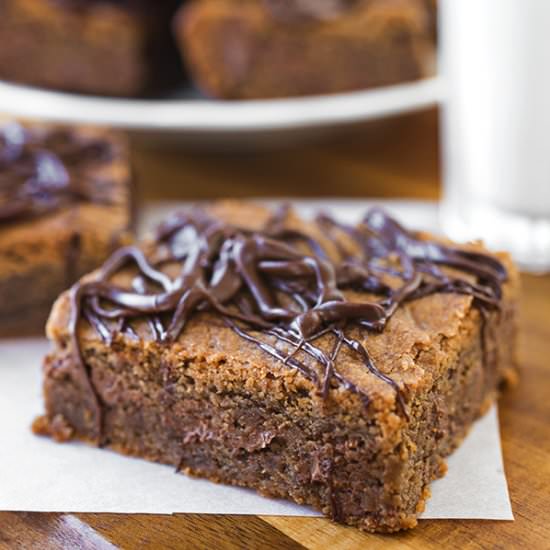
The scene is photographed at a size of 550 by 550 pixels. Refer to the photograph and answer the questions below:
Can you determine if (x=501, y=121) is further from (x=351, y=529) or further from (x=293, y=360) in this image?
(x=351, y=529)

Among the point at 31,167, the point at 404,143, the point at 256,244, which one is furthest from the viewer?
the point at 404,143

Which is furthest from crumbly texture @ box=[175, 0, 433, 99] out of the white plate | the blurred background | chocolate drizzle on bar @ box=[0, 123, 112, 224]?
chocolate drizzle on bar @ box=[0, 123, 112, 224]

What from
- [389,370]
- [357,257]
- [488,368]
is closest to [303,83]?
[357,257]

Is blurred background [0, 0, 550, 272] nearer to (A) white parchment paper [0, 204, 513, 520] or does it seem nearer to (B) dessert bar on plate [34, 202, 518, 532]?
(B) dessert bar on plate [34, 202, 518, 532]

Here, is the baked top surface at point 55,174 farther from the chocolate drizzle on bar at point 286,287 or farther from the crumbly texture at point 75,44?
the crumbly texture at point 75,44

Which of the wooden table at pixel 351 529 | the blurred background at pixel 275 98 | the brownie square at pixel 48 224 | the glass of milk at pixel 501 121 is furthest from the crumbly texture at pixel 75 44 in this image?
the glass of milk at pixel 501 121

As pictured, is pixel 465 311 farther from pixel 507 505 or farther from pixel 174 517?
pixel 174 517

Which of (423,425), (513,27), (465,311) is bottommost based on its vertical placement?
(423,425)

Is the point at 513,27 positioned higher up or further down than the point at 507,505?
higher up
